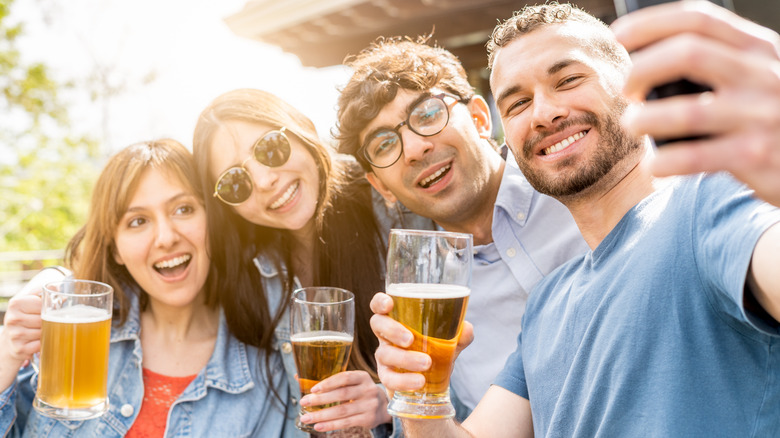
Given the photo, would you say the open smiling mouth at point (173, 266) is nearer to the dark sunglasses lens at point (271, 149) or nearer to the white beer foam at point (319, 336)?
the dark sunglasses lens at point (271, 149)

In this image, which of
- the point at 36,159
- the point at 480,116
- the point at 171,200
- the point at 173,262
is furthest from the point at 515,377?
the point at 36,159

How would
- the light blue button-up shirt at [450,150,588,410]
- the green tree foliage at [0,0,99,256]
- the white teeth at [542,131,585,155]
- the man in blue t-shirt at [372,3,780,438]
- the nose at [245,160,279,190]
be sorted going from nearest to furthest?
the man in blue t-shirt at [372,3,780,438] < the white teeth at [542,131,585,155] < the light blue button-up shirt at [450,150,588,410] < the nose at [245,160,279,190] < the green tree foliage at [0,0,99,256]

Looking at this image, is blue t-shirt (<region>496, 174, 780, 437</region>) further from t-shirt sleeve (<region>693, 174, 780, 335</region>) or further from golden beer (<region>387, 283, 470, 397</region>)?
golden beer (<region>387, 283, 470, 397</region>)

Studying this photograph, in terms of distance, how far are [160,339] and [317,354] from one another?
54.2 inches

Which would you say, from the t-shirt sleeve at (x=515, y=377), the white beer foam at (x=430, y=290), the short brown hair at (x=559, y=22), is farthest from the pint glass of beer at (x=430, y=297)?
Answer: the short brown hair at (x=559, y=22)

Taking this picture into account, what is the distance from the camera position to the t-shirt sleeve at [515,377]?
1992 millimetres

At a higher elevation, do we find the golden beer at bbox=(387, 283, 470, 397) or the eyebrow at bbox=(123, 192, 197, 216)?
the eyebrow at bbox=(123, 192, 197, 216)

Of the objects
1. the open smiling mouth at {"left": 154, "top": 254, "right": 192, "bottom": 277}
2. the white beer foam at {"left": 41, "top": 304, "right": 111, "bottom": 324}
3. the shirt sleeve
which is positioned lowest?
the shirt sleeve

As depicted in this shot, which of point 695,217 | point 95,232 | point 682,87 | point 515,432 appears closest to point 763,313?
point 695,217

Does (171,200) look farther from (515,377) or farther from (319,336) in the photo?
(515,377)

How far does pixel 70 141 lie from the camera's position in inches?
511

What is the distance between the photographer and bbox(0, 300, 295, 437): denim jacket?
268 centimetres

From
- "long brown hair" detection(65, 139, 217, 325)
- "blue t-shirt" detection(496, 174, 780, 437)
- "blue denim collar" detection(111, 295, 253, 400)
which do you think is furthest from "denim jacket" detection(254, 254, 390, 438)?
"blue t-shirt" detection(496, 174, 780, 437)

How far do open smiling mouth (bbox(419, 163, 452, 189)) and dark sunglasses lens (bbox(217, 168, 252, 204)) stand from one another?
0.88m
